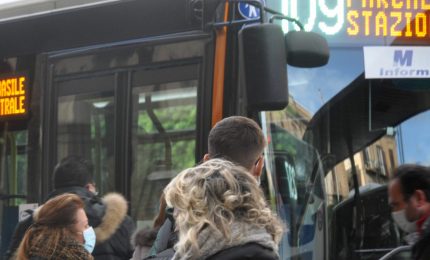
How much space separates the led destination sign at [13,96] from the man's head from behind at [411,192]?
298cm

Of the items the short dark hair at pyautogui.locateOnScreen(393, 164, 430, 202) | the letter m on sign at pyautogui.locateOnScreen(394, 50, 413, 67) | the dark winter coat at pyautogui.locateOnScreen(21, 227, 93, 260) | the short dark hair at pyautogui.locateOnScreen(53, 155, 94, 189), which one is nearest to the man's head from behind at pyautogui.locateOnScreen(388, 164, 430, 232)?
the short dark hair at pyautogui.locateOnScreen(393, 164, 430, 202)

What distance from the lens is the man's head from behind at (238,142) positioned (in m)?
2.54

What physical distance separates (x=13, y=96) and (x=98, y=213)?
1.43 meters

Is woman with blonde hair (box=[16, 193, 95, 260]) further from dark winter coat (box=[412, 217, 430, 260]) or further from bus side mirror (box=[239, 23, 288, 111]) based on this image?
dark winter coat (box=[412, 217, 430, 260])

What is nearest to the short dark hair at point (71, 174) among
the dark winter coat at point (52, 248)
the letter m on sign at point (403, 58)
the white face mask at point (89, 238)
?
the white face mask at point (89, 238)

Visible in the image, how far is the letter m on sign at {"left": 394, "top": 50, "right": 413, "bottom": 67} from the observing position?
174 inches

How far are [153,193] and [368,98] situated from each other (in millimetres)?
1388

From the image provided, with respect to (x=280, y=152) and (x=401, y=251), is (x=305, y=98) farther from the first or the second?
(x=401, y=251)

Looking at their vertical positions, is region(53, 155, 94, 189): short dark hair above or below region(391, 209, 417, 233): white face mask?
above

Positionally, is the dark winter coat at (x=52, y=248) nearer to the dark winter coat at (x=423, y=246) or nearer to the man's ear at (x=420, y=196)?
the man's ear at (x=420, y=196)

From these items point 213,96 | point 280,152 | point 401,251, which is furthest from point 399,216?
point 213,96

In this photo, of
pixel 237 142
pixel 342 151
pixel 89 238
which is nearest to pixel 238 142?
pixel 237 142

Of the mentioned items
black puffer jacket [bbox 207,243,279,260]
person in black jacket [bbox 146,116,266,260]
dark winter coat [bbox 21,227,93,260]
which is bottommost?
dark winter coat [bbox 21,227,93,260]

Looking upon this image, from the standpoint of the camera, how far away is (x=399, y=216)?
3.48 meters
